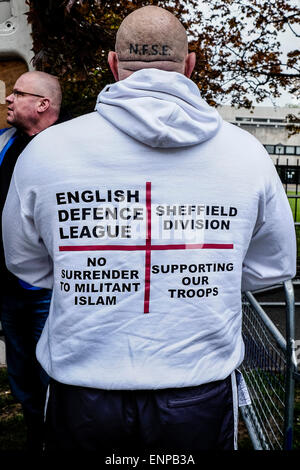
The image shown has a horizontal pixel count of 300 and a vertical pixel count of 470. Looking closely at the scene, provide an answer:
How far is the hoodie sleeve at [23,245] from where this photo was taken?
1.45 metres

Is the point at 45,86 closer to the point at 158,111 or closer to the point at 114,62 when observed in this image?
the point at 114,62

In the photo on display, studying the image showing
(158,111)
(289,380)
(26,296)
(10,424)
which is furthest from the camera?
(10,424)

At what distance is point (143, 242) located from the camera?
1.32 meters

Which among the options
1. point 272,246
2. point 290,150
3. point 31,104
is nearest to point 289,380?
point 272,246

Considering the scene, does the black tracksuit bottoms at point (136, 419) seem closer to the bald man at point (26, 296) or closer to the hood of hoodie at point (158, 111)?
the hood of hoodie at point (158, 111)

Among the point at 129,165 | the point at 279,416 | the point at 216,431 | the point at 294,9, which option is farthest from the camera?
the point at 294,9

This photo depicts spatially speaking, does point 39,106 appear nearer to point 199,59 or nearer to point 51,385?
point 51,385

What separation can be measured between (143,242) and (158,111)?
0.36m

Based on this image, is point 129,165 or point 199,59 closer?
point 129,165

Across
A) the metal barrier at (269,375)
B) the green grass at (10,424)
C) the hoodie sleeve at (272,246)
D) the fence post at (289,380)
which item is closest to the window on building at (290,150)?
the green grass at (10,424)

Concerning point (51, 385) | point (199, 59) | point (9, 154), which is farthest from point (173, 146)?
point (199, 59)

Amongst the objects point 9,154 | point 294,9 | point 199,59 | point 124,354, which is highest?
point 294,9
